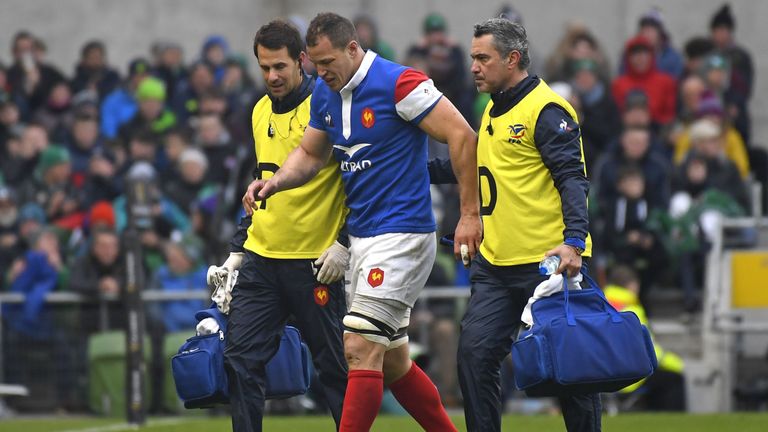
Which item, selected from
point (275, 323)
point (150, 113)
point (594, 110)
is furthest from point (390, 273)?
point (150, 113)

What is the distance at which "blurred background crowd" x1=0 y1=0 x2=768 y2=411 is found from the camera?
15375 mm

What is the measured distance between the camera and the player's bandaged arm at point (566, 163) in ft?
26.3

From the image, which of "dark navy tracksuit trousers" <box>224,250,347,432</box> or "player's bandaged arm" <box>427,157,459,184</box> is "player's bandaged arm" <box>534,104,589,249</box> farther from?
"dark navy tracksuit trousers" <box>224,250,347,432</box>

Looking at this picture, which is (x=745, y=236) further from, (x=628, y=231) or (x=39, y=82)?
(x=39, y=82)

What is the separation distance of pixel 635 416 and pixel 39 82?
935cm

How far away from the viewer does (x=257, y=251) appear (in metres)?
8.96

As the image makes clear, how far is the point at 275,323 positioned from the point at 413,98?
1.45 metres

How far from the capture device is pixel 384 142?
8.52 metres

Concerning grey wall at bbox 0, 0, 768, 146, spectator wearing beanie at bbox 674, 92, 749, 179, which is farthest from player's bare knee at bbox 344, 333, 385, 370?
grey wall at bbox 0, 0, 768, 146

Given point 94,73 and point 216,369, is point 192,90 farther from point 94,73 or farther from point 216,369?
point 216,369

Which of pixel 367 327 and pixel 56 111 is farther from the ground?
pixel 56 111

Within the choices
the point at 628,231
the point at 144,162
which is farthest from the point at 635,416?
the point at 144,162

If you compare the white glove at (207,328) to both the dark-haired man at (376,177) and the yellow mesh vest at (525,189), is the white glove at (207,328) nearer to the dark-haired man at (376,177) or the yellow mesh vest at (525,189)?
the dark-haired man at (376,177)

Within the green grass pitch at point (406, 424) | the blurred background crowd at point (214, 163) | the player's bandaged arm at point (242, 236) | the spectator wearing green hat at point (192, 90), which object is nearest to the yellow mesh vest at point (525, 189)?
the player's bandaged arm at point (242, 236)
